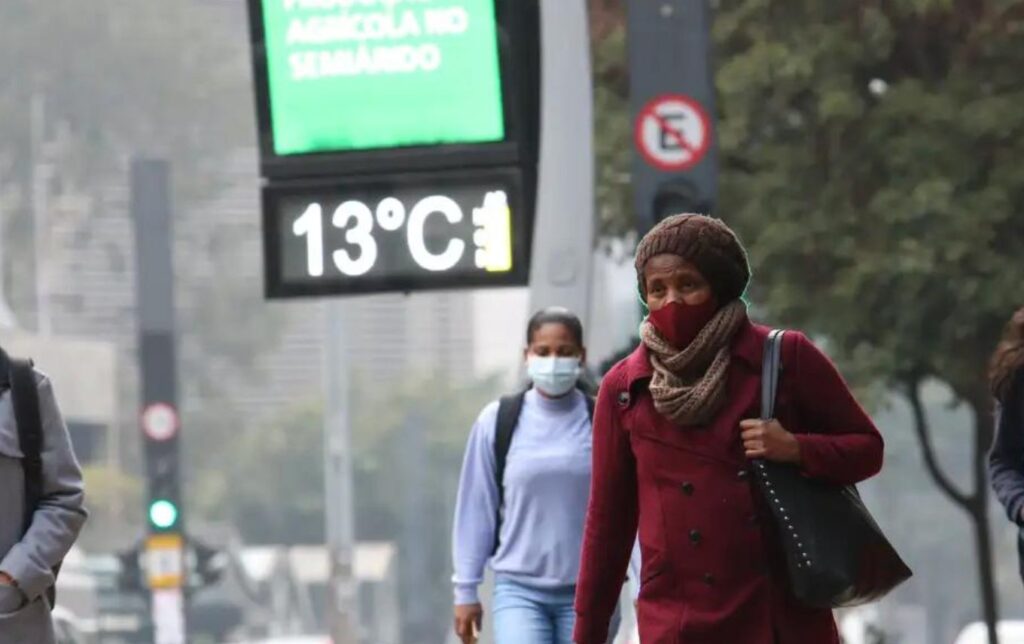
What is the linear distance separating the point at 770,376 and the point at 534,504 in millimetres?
3757

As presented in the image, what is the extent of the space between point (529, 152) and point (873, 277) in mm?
10932

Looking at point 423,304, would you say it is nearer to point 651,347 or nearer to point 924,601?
point 924,601

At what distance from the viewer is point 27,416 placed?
24.2 feet

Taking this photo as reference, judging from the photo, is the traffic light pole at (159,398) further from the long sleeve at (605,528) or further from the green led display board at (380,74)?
the long sleeve at (605,528)

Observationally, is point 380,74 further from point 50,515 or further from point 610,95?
point 610,95

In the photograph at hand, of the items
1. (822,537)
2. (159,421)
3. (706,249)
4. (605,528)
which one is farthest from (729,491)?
(159,421)

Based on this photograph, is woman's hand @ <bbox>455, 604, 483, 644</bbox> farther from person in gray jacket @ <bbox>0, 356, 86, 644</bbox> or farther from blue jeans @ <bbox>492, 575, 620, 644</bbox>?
person in gray jacket @ <bbox>0, 356, 86, 644</bbox>

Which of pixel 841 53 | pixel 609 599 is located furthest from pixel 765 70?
pixel 609 599

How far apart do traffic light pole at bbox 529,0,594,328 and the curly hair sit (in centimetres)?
389

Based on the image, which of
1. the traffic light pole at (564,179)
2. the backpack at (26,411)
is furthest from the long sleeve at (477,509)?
the traffic light pole at (564,179)

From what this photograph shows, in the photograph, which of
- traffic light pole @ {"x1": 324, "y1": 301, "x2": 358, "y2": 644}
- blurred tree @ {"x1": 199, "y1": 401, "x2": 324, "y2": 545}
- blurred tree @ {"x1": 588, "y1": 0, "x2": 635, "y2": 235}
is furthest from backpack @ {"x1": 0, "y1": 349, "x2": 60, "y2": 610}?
blurred tree @ {"x1": 199, "y1": 401, "x2": 324, "y2": 545}

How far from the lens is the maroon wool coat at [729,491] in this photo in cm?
594

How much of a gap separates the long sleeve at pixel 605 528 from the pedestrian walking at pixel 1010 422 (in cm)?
297

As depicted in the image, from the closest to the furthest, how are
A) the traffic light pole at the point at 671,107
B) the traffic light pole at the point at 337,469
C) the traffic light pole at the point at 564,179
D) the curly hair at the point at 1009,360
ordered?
1. the curly hair at the point at 1009,360
2. the traffic light pole at the point at 671,107
3. the traffic light pole at the point at 564,179
4. the traffic light pole at the point at 337,469
